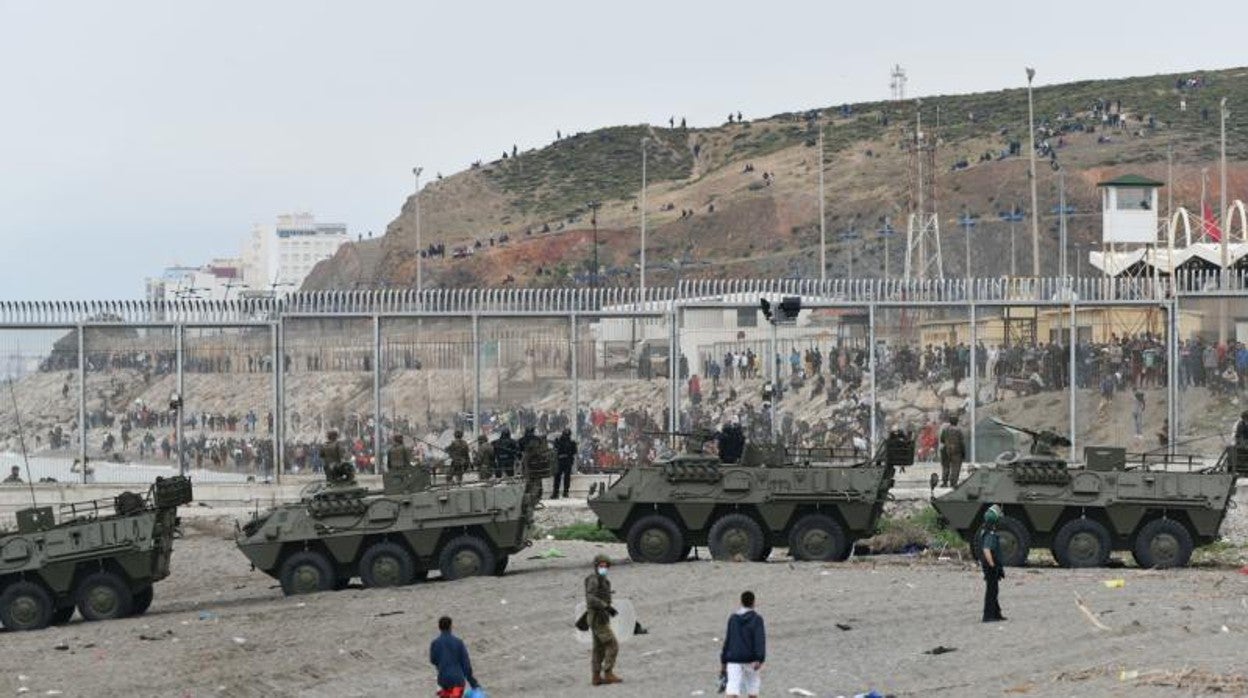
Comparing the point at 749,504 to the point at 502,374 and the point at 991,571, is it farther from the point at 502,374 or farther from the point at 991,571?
the point at 502,374

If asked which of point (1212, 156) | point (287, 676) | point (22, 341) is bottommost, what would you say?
point (287, 676)

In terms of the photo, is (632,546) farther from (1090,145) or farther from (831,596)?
(1090,145)

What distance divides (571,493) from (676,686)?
1921 cm

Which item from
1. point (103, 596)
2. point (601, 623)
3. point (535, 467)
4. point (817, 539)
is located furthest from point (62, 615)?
point (601, 623)

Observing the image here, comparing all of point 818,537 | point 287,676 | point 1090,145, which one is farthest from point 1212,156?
point 287,676

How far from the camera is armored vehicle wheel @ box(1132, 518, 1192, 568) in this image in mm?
32031

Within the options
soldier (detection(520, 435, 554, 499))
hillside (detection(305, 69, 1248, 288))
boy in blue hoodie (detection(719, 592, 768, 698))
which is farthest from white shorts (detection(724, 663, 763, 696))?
hillside (detection(305, 69, 1248, 288))

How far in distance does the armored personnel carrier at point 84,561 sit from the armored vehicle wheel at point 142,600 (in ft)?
0.16

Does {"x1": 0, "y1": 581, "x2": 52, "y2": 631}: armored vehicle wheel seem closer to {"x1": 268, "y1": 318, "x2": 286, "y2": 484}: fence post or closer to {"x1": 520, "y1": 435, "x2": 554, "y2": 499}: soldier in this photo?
{"x1": 520, "y1": 435, "x2": 554, "y2": 499}: soldier

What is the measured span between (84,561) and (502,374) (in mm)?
13094

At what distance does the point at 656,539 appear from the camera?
109ft

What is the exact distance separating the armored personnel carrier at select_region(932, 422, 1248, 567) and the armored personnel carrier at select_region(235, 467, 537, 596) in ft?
→ 18.3

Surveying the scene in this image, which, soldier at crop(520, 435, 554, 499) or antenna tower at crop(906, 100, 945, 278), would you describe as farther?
antenna tower at crop(906, 100, 945, 278)

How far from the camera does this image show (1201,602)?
26969 millimetres
